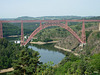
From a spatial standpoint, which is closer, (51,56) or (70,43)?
(51,56)

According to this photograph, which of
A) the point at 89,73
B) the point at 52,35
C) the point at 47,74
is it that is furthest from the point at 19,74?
the point at 52,35

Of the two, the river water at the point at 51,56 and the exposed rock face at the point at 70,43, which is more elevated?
the exposed rock face at the point at 70,43

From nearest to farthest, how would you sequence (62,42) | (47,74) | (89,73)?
(47,74) → (89,73) → (62,42)

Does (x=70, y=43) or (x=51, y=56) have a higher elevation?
(x=70, y=43)

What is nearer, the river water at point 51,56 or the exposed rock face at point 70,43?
the river water at point 51,56

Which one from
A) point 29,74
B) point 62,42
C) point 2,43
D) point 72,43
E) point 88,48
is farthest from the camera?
point 62,42

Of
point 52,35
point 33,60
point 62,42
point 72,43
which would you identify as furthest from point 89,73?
point 52,35

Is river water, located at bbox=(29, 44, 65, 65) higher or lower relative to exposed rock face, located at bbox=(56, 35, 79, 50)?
lower

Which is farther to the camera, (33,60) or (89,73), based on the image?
(33,60)

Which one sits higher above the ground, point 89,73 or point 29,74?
point 89,73

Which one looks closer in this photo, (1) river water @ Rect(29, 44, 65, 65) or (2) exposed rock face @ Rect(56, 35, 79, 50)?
(1) river water @ Rect(29, 44, 65, 65)

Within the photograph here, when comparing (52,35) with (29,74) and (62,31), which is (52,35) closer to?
(62,31)
